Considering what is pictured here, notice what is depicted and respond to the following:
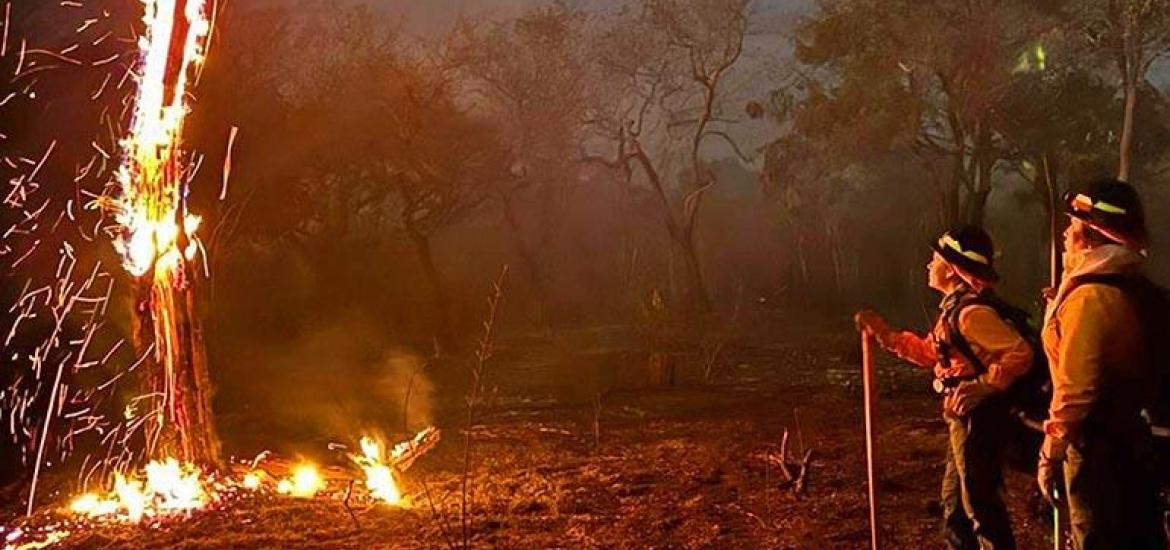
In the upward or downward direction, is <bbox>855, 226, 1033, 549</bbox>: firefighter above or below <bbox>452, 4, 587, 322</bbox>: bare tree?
below

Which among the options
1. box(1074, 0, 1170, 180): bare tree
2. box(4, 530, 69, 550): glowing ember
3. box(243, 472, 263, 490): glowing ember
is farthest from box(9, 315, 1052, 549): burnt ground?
box(1074, 0, 1170, 180): bare tree

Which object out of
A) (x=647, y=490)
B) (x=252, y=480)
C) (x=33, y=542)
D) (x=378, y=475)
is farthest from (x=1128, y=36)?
(x=33, y=542)

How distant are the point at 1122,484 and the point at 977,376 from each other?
0.87 m

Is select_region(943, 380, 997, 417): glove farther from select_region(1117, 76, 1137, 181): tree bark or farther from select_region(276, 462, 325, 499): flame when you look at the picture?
select_region(1117, 76, 1137, 181): tree bark

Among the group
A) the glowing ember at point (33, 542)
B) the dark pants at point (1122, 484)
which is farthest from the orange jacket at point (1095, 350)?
the glowing ember at point (33, 542)

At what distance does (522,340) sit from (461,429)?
514 inches

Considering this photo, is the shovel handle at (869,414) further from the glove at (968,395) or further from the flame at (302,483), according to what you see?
the flame at (302,483)

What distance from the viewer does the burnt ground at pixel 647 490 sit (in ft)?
22.7

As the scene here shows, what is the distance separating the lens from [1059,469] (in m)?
4.35

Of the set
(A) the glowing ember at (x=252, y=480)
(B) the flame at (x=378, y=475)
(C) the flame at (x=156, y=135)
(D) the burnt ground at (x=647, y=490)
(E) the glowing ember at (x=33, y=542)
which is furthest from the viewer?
(A) the glowing ember at (x=252, y=480)

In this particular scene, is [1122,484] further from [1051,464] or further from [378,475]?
[378,475]

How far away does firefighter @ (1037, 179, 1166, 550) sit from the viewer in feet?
13.3

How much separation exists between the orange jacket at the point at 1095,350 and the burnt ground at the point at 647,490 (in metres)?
2.52

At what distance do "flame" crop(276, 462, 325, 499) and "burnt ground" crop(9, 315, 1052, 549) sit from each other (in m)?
0.33
